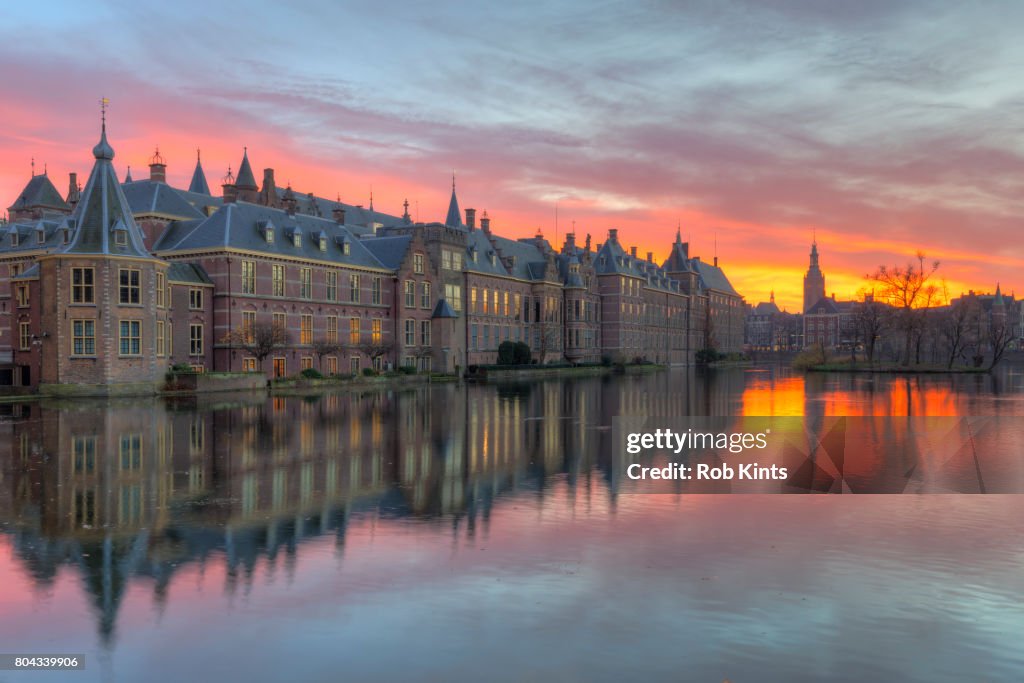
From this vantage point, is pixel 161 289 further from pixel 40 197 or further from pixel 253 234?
pixel 40 197

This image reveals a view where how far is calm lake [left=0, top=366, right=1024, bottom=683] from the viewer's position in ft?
26.7

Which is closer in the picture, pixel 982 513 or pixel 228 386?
pixel 982 513

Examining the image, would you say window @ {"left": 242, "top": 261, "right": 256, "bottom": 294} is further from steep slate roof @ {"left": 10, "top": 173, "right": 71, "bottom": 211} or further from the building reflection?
steep slate roof @ {"left": 10, "top": 173, "right": 71, "bottom": 211}

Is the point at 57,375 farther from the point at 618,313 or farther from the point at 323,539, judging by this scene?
the point at 618,313

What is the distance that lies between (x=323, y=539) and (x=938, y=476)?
45.8ft

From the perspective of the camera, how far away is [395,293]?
71062 mm

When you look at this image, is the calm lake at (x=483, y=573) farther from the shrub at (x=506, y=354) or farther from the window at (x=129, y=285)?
the shrub at (x=506, y=354)

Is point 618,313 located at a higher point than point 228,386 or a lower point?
higher

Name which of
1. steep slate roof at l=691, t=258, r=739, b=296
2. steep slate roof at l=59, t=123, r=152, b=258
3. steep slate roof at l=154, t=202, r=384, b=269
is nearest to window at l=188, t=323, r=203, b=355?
steep slate roof at l=154, t=202, r=384, b=269

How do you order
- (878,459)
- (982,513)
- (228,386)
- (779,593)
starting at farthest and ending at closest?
(228,386), (878,459), (982,513), (779,593)

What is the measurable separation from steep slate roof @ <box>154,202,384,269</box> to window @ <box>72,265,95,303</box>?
11083mm

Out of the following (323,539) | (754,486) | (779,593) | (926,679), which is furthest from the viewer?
(754,486)

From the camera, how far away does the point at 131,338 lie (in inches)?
1842

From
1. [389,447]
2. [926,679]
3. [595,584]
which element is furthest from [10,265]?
[926,679]
